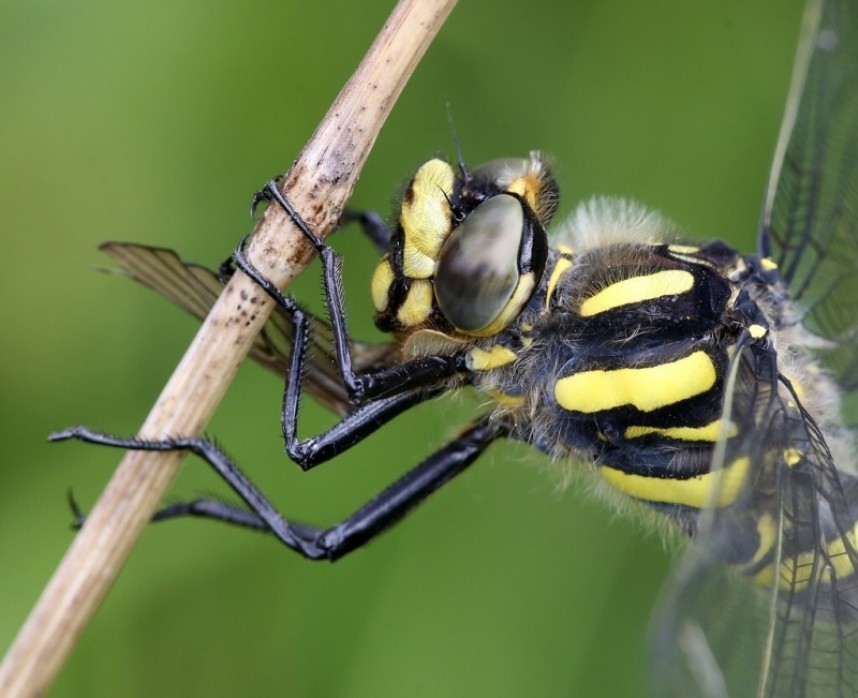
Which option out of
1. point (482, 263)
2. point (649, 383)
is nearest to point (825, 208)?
point (649, 383)

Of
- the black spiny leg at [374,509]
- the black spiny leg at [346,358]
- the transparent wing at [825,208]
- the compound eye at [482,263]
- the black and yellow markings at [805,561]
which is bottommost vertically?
the black spiny leg at [374,509]

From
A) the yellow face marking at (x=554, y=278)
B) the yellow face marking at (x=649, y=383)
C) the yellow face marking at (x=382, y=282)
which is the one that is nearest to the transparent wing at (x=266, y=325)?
the yellow face marking at (x=382, y=282)

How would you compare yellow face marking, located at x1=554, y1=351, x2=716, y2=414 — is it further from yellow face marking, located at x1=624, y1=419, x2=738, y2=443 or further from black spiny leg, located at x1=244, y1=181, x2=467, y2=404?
black spiny leg, located at x1=244, y1=181, x2=467, y2=404

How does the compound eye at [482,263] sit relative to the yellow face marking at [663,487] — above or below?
above

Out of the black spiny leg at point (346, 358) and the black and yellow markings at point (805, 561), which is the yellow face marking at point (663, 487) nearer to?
the black and yellow markings at point (805, 561)

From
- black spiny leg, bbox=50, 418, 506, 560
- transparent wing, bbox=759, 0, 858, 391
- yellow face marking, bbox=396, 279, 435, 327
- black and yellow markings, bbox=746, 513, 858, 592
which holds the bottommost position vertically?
black spiny leg, bbox=50, 418, 506, 560

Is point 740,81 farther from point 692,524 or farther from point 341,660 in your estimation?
point 341,660

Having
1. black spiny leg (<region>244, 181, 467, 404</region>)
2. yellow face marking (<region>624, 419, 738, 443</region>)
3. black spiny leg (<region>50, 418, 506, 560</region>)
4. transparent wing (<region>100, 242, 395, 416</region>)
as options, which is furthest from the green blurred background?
transparent wing (<region>100, 242, 395, 416</region>)

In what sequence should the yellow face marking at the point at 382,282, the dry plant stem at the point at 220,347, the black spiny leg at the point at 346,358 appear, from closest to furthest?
1. the dry plant stem at the point at 220,347
2. the black spiny leg at the point at 346,358
3. the yellow face marking at the point at 382,282
